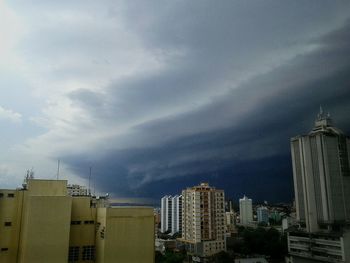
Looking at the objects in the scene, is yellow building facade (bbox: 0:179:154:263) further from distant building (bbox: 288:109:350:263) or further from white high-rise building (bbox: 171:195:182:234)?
white high-rise building (bbox: 171:195:182:234)

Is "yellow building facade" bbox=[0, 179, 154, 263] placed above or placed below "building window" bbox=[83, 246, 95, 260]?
above

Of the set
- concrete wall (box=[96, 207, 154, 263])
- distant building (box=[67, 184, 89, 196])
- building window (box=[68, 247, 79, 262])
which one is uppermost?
distant building (box=[67, 184, 89, 196])

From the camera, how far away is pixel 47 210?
11734 millimetres

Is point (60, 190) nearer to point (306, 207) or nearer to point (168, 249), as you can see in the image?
point (306, 207)

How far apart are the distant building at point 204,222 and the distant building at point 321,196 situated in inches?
478

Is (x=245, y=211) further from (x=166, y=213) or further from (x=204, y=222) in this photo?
(x=204, y=222)

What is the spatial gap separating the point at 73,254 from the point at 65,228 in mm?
1551

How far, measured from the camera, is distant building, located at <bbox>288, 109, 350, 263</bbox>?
32.5 m

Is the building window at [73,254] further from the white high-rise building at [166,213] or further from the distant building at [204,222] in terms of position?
A: the white high-rise building at [166,213]

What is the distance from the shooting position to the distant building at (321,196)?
107 feet

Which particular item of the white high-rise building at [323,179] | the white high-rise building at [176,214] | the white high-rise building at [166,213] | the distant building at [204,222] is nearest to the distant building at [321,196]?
the white high-rise building at [323,179]

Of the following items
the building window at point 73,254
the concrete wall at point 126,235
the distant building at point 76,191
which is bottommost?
the building window at point 73,254

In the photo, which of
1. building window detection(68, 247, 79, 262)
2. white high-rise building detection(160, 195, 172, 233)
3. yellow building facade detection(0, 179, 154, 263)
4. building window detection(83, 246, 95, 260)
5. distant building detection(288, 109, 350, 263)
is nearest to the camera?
yellow building facade detection(0, 179, 154, 263)

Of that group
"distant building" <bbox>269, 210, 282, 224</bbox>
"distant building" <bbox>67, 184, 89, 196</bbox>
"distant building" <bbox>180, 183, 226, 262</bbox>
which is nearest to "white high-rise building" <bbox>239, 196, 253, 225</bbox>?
"distant building" <bbox>269, 210, 282, 224</bbox>
